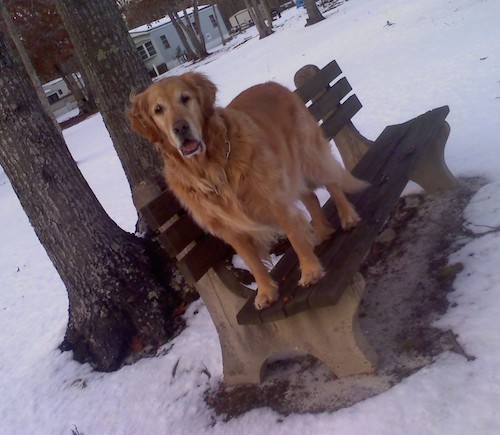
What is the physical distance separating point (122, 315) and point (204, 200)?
1.58 meters

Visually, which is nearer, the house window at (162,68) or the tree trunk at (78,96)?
the tree trunk at (78,96)

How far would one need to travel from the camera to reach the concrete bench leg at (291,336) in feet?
8.50

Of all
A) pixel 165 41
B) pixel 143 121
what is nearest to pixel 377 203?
pixel 143 121

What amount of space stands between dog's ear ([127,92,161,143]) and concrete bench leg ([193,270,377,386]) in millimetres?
874

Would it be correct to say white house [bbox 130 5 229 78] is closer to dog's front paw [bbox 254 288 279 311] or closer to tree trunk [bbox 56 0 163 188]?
tree trunk [bbox 56 0 163 188]

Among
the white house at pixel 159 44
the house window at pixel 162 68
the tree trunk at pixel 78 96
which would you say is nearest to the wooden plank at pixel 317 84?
the tree trunk at pixel 78 96

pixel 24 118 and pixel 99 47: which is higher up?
pixel 99 47

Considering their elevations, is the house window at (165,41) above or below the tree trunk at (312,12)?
above

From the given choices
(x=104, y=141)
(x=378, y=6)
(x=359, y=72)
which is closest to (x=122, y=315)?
(x=359, y=72)

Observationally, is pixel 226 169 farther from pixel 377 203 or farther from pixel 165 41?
pixel 165 41

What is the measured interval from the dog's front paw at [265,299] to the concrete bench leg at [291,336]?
15 cm

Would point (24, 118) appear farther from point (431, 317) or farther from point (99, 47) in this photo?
point (431, 317)

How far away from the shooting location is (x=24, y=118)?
146 inches

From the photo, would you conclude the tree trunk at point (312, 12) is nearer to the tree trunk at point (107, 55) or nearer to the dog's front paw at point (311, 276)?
the tree trunk at point (107, 55)
